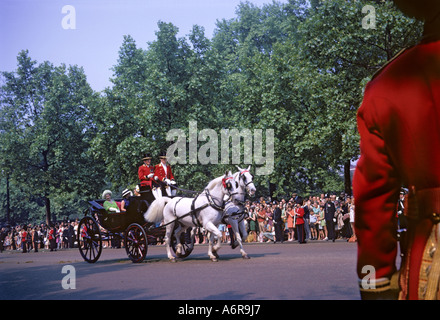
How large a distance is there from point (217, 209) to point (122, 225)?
9.25ft

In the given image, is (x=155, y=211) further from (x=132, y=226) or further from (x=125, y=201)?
(x=125, y=201)

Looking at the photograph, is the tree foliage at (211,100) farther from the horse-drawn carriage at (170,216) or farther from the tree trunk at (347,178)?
the horse-drawn carriage at (170,216)

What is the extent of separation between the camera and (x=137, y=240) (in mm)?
15836

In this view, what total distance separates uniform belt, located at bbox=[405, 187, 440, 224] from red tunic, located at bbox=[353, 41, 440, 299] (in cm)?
2

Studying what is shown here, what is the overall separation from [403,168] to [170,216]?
1421cm

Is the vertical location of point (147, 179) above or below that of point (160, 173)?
below

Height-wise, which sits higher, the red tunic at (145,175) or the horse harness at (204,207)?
the red tunic at (145,175)

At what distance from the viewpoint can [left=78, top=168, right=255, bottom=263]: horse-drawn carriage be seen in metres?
15.6

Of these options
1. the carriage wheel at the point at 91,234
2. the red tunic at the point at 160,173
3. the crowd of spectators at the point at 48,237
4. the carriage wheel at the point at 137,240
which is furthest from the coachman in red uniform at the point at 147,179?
the crowd of spectators at the point at 48,237

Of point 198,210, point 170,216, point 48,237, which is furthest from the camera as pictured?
point 48,237

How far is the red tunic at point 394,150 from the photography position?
215 centimetres

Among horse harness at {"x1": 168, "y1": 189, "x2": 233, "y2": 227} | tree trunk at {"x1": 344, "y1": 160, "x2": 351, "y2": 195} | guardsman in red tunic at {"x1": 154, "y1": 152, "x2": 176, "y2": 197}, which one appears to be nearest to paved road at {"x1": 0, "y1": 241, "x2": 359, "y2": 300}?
horse harness at {"x1": 168, "y1": 189, "x2": 233, "y2": 227}

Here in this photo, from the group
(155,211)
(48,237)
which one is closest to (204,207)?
(155,211)
